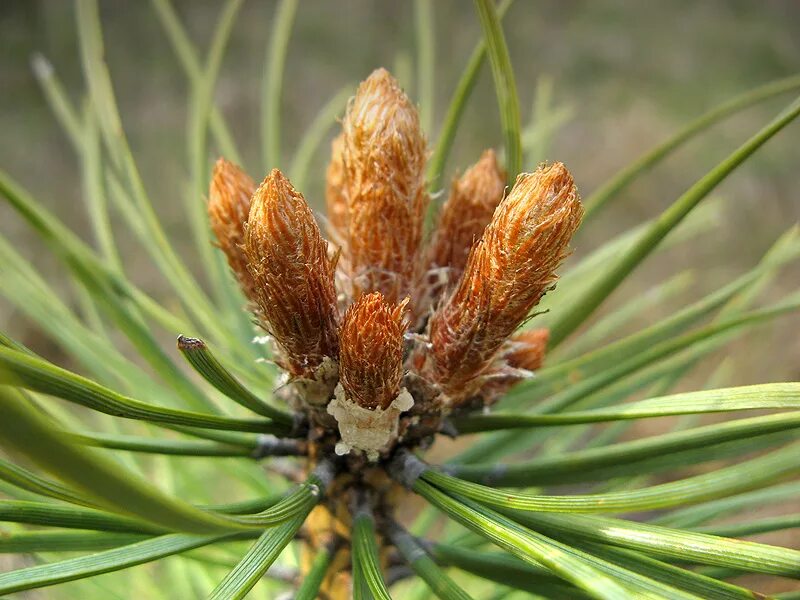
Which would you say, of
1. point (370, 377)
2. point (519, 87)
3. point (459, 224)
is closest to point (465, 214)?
point (459, 224)

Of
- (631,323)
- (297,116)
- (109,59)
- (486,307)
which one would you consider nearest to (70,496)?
(486,307)

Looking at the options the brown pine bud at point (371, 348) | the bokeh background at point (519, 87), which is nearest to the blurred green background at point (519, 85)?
the bokeh background at point (519, 87)

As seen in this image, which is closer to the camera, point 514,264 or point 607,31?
point 514,264

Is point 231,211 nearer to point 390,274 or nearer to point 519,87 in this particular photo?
point 390,274

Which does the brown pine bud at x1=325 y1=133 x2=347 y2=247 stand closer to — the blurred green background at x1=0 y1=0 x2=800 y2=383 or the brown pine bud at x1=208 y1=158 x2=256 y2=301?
the brown pine bud at x1=208 y1=158 x2=256 y2=301

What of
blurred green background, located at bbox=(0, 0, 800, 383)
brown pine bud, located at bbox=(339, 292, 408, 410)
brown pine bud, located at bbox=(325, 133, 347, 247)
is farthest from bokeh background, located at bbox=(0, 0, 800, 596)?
brown pine bud, located at bbox=(339, 292, 408, 410)

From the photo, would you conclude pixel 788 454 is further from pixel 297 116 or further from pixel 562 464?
pixel 297 116
